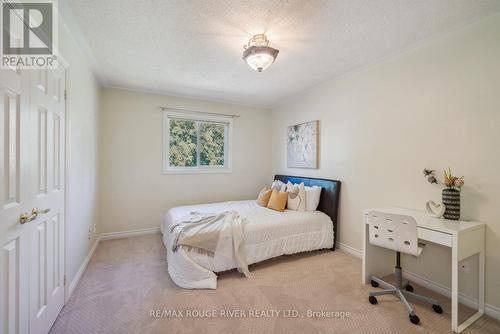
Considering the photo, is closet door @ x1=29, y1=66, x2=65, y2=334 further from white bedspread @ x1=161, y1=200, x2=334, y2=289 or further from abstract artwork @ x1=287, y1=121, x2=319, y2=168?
abstract artwork @ x1=287, y1=121, x2=319, y2=168

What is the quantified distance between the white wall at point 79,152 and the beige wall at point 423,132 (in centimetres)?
325

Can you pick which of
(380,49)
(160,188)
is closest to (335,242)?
(380,49)

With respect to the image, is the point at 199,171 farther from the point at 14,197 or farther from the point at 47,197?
the point at 14,197

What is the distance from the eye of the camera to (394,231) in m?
1.95

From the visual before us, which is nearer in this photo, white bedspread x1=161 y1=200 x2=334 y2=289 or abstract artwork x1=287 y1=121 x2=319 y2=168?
white bedspread x1=161 y1=200 x2=334 y2=289

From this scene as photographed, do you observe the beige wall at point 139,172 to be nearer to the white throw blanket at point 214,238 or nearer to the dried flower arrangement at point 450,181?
the white throw blanket at point 214,238

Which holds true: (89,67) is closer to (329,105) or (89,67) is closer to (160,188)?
(160,188)

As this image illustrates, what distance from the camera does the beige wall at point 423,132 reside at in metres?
1.89

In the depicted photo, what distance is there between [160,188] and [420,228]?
3715 mm

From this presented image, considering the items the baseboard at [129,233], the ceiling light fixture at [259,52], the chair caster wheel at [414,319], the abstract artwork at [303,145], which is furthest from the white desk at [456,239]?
the baseboard at [129,233]

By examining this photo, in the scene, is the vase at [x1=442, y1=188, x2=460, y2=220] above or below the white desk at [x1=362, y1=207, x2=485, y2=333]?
above

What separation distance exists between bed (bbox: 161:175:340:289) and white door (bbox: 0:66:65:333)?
1.04 m

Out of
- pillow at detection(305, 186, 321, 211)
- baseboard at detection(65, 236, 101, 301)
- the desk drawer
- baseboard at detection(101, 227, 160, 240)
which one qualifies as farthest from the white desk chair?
baseboard at detection(101, 227, 160, 240)

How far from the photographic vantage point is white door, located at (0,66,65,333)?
116cm
